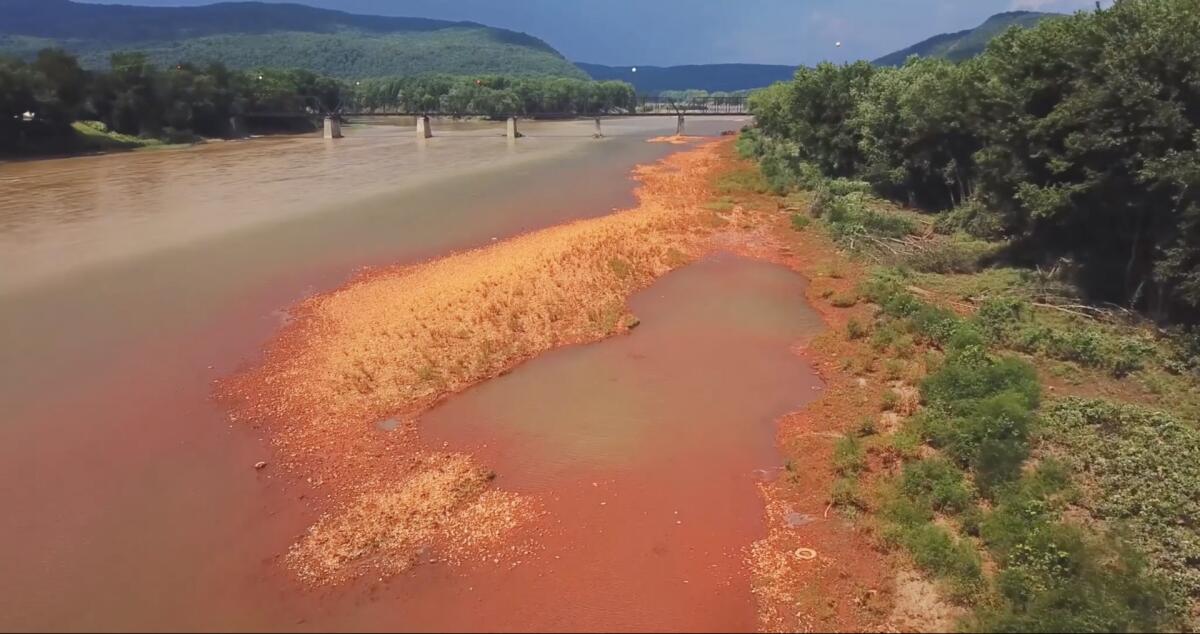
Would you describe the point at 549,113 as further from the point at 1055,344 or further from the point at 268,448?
the point at 268,448

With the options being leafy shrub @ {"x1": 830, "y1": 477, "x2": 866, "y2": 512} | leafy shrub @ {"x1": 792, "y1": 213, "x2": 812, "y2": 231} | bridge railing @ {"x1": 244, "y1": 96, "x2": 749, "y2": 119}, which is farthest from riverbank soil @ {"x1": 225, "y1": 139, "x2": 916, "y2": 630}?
bridge railing @ {"x1": 244, "y1": 96, "x2": 749, "y2": 119}

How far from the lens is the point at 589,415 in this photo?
15711mm

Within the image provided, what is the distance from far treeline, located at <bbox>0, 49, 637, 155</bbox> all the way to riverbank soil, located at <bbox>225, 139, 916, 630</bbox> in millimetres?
62684

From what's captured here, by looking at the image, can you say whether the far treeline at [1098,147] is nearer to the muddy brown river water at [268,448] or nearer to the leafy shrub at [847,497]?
the muddy brown river water at [268,448]

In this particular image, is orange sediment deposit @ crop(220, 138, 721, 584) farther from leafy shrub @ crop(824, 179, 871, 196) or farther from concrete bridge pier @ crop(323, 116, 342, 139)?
concrete bridge pier @ crop(323, 116, 342, 139)

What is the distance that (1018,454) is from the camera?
11969mm

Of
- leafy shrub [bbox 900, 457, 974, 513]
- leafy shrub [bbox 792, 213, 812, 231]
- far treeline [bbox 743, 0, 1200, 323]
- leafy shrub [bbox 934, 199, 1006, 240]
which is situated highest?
far treeline [bbox 743, 0, 1200, 323]

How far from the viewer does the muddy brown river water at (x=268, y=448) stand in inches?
400

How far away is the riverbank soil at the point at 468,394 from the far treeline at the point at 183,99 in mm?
62684

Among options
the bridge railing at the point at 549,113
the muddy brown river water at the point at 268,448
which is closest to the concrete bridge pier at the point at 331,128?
the bridge railing at the point at 549,113

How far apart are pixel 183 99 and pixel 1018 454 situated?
321 ft

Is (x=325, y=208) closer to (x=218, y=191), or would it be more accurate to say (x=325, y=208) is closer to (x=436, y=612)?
(x=218, y=191)

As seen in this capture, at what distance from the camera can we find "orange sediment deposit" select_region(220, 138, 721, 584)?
37.8 ft

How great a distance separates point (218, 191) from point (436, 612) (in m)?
46.0
